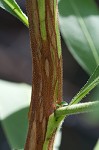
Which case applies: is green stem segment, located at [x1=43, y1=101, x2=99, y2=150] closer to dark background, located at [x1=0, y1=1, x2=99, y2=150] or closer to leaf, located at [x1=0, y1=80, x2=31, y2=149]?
leaf, located at [x1=0, y1=80, x2=31, y2=149]

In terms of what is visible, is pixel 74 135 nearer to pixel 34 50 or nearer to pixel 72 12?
pixel 72 12

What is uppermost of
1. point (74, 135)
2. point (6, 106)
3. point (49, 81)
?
point (49, 81)

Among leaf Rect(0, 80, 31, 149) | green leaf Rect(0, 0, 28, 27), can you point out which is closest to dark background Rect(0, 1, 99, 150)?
leaf Rect(0, 80, 31, 149)

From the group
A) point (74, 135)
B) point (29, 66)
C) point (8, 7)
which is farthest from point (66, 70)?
point (8, 7)

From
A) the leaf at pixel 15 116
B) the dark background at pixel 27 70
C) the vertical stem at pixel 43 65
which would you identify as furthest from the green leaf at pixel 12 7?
the dark background at pixel 27 70

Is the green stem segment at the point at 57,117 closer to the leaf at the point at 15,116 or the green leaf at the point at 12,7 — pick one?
the green leaf at the point at 12,7

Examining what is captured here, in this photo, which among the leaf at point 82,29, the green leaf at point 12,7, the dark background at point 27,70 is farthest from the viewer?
the dark background at point 27,70
